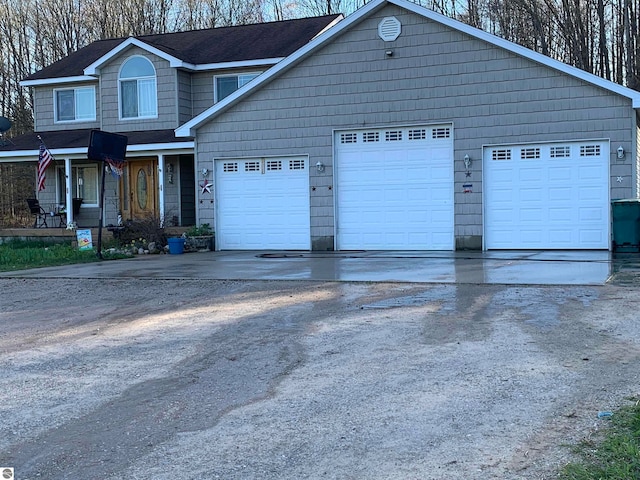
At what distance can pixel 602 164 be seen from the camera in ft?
50.7

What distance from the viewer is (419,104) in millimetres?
16828

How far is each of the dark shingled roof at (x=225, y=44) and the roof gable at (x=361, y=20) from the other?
3822 mm

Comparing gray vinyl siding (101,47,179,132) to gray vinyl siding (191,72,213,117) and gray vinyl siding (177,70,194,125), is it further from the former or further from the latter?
gray vinyl siding (191,72,213,117)

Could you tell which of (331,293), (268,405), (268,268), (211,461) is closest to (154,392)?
(268,405)

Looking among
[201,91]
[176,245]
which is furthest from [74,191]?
[176,245]

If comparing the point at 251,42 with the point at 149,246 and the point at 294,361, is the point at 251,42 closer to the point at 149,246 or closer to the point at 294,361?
the point at 149,246

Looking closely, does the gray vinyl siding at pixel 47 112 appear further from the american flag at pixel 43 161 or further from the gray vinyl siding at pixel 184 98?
the gray vinyl siding at pixel 184 98

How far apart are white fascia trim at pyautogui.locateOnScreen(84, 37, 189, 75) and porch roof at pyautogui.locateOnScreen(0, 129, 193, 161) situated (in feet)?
6.48

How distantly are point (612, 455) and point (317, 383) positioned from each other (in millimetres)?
2404

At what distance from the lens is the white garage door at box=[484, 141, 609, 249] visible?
51.1 ft

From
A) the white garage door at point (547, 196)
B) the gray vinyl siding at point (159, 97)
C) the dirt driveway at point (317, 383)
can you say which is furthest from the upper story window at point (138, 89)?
the dirt driveway at point (317, 383)

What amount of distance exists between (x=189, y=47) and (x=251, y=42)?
2.10 metres

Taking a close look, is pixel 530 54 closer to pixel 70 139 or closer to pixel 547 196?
pixel 547 196

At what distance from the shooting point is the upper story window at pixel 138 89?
22.0 meters
